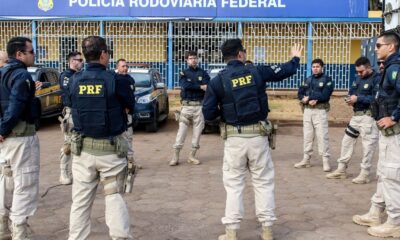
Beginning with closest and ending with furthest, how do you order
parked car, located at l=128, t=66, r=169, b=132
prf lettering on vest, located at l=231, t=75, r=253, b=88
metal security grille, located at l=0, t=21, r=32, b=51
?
prf lettering on vest, located at l=231, t=75, r=253, b=88 < parked car, located at l=128, t=66, r=169, b=132 < metal security grille, located at l=0, t=21, r=32, b=51

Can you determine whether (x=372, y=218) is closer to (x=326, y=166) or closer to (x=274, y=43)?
(x=326, y=166)

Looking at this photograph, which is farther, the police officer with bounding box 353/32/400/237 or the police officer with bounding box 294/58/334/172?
the police officer with bounding box 294/58/334/172

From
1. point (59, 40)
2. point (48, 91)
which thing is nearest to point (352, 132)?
point (48, 91)

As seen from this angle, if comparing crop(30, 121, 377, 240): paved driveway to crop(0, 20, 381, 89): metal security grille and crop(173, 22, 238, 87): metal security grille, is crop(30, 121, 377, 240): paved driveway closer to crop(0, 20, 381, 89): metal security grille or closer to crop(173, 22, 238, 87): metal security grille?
crop(173, 22, 238, 87): metal security grille

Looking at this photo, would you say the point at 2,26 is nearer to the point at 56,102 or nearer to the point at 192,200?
the point at 56,102

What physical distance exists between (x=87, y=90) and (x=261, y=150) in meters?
1.78

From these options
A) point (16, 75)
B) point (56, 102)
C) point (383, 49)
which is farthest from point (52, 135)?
point (383, 49)

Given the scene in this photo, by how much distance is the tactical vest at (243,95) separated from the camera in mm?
4969

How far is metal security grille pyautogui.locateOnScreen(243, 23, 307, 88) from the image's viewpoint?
21.5 metres

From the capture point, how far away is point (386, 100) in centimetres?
520

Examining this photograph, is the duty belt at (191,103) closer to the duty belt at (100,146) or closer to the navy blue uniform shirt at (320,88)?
the navy blue uniform shirt at (320,88)

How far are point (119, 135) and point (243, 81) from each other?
1305 millimetres

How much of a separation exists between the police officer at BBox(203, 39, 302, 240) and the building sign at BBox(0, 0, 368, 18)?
1665cm

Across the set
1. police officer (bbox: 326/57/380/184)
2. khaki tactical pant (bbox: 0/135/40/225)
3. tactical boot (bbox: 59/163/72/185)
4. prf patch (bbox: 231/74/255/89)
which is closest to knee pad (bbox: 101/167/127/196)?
khaki tactical pant (bbox: 0/135/40/225)
